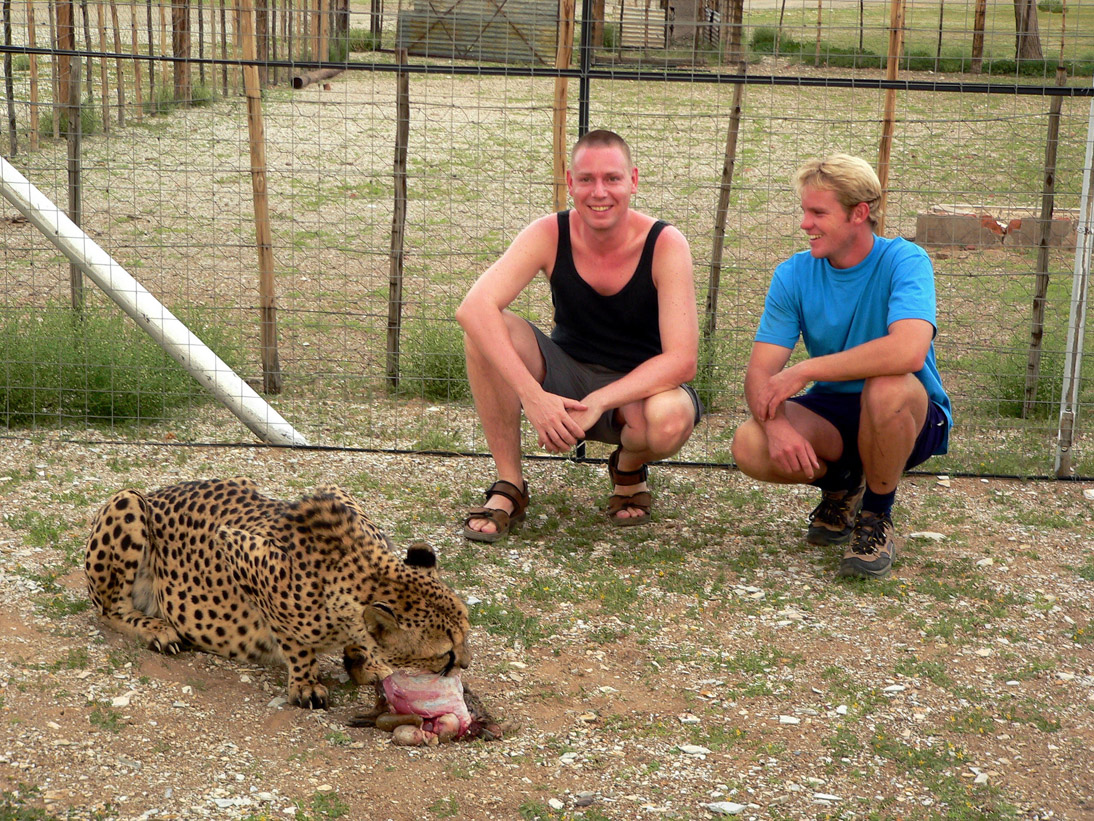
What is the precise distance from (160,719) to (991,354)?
5702 mm

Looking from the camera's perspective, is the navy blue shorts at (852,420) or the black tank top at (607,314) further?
the black tank top at (607,314)

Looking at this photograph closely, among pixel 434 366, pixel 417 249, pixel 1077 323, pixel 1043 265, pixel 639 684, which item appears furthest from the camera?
pixel 417 249

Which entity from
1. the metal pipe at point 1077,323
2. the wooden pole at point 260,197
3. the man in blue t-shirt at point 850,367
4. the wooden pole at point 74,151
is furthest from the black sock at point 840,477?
the wooden pole at point 74,151

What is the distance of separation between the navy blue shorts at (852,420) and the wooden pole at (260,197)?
3011mm

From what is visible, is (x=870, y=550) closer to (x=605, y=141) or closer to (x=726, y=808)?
(x=726, y=808)

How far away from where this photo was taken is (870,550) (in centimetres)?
452

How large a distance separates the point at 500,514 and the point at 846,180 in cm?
188

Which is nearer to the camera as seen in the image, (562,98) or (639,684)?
(639,684)

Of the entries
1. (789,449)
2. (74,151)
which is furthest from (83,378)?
(789,449)

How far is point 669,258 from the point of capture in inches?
181

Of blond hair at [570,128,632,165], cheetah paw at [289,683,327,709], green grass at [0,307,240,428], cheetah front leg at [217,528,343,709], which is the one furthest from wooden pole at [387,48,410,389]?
cheetah paw at [289,683,327,709]

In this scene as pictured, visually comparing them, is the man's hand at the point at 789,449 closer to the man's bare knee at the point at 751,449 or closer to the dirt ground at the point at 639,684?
the man's bare knee at the point at 751,449

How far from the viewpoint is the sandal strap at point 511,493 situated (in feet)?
16.0

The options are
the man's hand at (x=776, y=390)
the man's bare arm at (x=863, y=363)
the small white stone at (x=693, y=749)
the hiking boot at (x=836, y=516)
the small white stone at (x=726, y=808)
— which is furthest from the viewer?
the hiking boot at (x=836, y=516)
